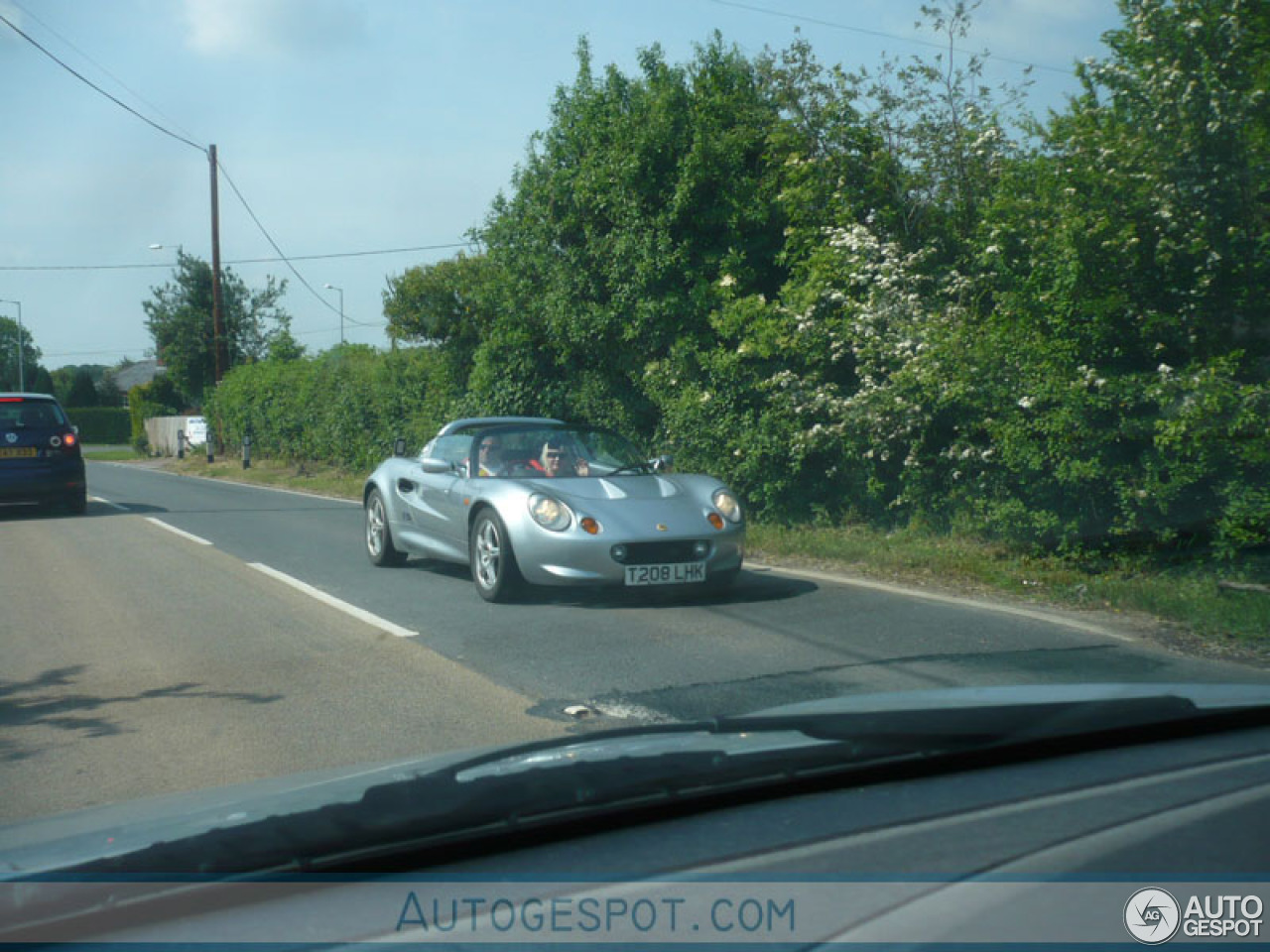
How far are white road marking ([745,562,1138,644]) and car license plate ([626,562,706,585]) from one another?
5.20 feet

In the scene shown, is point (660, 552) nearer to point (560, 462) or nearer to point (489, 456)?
point (560, 462)

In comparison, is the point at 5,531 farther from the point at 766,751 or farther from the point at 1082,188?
the point at 766,751

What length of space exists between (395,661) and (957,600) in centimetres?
407

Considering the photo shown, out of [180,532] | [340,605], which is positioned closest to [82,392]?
[180,532]

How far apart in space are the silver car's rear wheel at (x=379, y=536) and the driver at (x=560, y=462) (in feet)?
6.27

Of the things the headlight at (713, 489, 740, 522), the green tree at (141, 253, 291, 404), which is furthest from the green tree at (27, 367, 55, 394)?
the headlight at (713, 489, 740, 522)

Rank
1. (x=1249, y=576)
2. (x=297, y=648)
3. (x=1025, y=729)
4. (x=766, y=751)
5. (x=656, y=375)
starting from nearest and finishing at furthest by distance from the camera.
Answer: (x=766, y=751), (x=1025, y=729), (x=297, y=648), (x=1249, y=576), (x=656, y=375)

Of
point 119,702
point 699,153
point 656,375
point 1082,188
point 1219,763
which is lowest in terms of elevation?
point 119,702

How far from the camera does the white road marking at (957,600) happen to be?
273 inches

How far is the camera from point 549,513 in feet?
25.7

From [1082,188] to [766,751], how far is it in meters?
7.64

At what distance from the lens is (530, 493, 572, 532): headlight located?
777cm

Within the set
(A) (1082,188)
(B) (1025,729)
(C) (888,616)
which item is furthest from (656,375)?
→ (B) (1025,729)

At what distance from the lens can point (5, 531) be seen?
45.5ft
